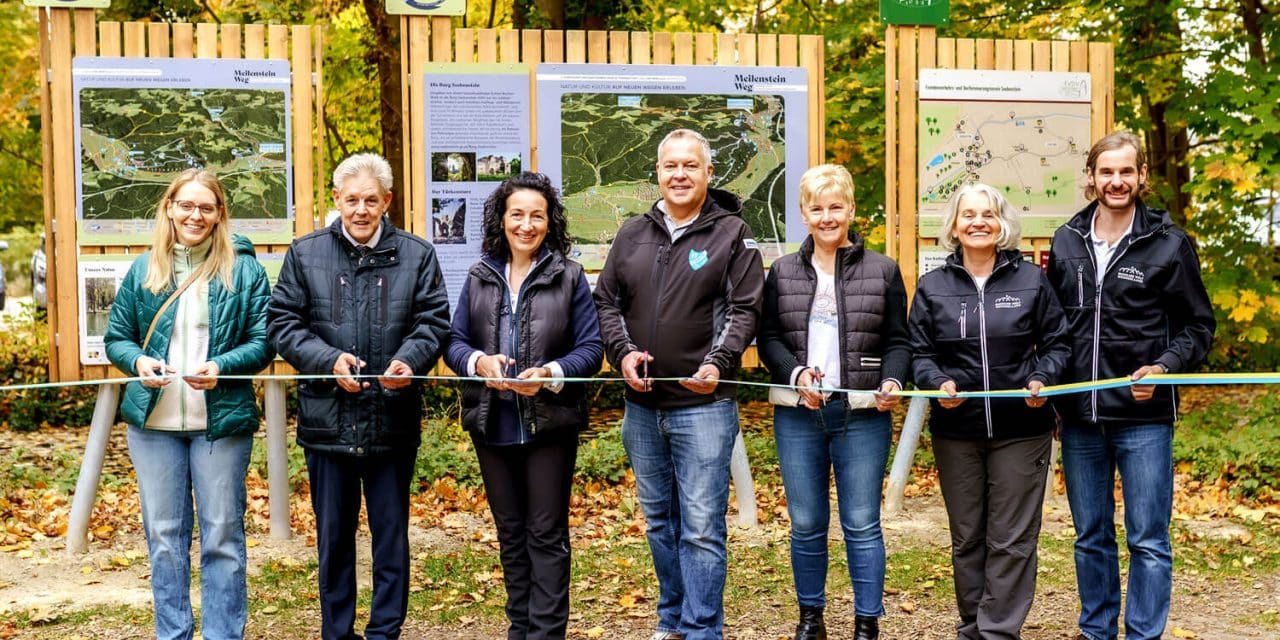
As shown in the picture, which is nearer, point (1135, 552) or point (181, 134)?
point (1135, 552)

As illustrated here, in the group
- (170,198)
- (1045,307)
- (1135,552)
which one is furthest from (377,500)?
(1135,552)

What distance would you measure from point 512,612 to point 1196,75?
880 cm

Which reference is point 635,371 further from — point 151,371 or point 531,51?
point 531,51

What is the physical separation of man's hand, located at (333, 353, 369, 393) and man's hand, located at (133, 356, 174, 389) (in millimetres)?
613

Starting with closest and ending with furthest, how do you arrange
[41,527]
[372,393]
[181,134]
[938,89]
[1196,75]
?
[372,393] < [181,134] < [938,89] < [41,527] < [1196,75]

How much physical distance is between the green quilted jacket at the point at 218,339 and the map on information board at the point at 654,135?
7.16 feet

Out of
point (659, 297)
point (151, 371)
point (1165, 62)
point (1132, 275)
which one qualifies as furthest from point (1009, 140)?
point (151, 371)

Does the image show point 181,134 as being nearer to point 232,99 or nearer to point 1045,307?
point 232,99

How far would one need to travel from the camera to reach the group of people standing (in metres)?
4.57

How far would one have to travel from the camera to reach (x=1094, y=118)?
725 centimetres

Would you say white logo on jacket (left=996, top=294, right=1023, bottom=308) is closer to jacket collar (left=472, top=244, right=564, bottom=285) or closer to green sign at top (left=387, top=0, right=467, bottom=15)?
jacket collar (left=472, top=244, right=564, bottom=285)

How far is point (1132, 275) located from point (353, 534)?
3.23 m

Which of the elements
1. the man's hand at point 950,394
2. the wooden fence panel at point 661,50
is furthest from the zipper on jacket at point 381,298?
the wooden fence panel at point 661,50

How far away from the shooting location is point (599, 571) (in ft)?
21.5
